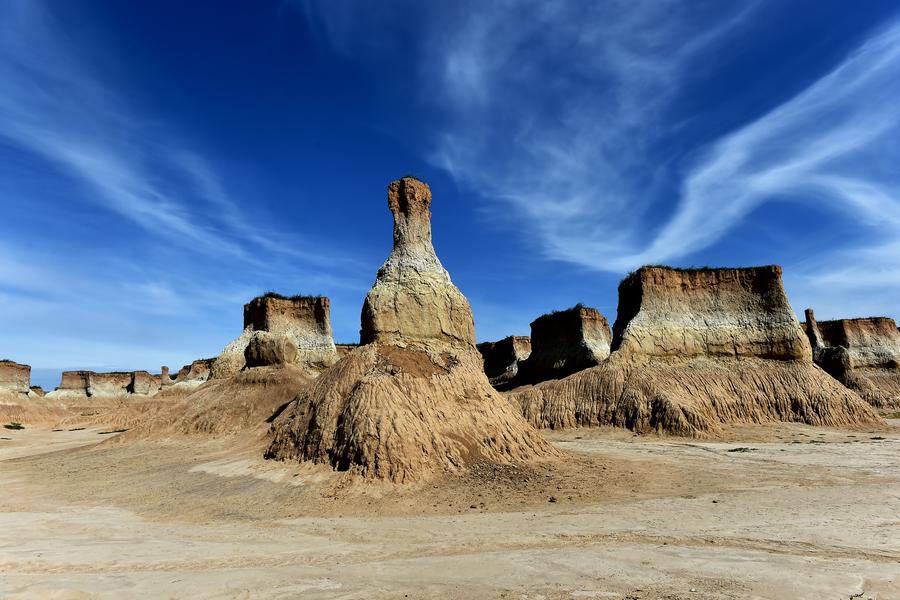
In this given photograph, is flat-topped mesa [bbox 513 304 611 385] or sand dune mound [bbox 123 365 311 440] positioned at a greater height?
flat-topped mesa [bbox 513 304 611 385]

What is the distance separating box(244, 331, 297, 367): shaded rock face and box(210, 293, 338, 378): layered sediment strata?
36.3 ft

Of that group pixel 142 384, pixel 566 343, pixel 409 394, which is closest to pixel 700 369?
pixel 566 343

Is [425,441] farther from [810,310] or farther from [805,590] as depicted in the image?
[810,310]

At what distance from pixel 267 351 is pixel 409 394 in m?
14.5

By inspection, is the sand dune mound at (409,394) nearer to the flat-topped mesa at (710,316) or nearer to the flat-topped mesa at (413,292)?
the flat-topped mesa at (413,292)

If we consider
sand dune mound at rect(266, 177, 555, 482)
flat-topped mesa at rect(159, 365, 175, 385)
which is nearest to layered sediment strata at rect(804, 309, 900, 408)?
sand dune mound at rect(266, 177, 555, 482)

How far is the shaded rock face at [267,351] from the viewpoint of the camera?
84.4 ft

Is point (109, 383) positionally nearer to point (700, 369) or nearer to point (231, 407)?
point (231, 407)

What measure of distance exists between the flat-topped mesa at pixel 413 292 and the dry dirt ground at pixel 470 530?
5.69 metres

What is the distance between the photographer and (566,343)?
129 ft

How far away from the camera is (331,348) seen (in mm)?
38969

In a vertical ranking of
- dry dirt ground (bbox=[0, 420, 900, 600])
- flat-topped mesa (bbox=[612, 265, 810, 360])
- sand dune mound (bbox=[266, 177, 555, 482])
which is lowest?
dry dirt ground (bbox=[0, 420, 900, 600])

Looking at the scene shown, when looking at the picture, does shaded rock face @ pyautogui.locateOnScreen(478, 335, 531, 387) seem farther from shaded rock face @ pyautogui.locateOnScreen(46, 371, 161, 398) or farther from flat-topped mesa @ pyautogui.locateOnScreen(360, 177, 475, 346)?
shaded rock face @ pyautogui.locateOnScreen(46, 371, 161, 398)

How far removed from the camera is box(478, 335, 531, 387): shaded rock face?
177 feet
